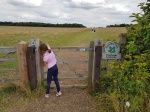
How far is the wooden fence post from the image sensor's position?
20.6ft

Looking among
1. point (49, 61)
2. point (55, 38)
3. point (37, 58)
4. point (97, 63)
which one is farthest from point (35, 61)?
point (55, 38)

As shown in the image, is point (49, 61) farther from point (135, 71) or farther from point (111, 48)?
point (135, 71)

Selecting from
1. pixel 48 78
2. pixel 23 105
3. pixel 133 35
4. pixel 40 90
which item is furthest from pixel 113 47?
pixel 23 105

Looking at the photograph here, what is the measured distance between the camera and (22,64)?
643 cm

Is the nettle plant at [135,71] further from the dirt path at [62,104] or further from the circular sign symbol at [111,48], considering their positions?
the dirt path at [62,104]

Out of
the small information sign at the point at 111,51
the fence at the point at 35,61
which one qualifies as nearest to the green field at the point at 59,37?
the small information sign at the point at 111,51

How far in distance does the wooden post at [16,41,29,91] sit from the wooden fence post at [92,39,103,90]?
2.05 meters

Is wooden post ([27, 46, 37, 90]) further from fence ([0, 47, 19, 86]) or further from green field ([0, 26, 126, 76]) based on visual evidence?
green field ([0, 26, 126, 76])

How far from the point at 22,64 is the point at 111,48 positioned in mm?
2716

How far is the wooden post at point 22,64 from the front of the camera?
6301mm

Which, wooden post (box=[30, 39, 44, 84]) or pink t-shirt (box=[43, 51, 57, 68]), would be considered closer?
pink t-shirt (box=[43, 51, 57, 68])

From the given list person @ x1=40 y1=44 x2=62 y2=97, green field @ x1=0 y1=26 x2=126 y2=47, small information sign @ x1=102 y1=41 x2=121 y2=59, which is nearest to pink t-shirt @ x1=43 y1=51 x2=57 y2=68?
person @ x1=40 y1=44 x2=62 y2=97

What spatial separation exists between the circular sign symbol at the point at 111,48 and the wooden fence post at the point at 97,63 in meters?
0.23

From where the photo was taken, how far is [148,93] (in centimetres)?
519
